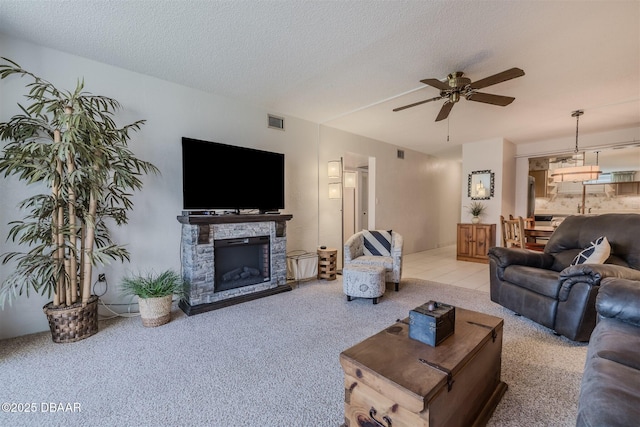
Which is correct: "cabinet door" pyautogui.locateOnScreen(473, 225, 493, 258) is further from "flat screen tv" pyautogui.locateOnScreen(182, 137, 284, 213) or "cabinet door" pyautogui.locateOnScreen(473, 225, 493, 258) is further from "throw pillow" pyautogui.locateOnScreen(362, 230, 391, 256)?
"flat screen tv" pyautogui.locateOnScreen(182, 137, 284, 213)

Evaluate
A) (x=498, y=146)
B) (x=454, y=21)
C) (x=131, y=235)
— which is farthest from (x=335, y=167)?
(x=498, y=146)

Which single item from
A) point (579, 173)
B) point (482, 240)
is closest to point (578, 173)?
point (579, 173)

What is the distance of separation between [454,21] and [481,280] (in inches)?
143

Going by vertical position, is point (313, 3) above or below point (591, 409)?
above

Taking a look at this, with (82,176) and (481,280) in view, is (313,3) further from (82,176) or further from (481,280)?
(481,280)

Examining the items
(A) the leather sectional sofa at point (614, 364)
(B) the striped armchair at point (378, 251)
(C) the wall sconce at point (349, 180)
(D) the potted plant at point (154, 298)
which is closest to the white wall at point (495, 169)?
(C) the wall sconce at point (349, 180)

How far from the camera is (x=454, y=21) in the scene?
2117mm

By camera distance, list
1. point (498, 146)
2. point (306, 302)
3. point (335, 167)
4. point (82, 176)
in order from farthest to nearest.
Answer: point (498, 146) < point (335, 167) < point (306, 302) < point (82, 176)

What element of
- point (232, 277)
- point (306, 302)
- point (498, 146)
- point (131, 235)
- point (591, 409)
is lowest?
point (306, 302)

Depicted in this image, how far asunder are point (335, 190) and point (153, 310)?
3.05 metres

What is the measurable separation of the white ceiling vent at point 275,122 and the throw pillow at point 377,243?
6.90 ft

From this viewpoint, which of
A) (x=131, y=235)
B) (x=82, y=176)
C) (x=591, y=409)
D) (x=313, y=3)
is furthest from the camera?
(x=131, y=235)

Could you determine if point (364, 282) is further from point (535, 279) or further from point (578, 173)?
point (578, 173)

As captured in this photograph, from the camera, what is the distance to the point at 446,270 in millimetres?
5008
